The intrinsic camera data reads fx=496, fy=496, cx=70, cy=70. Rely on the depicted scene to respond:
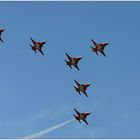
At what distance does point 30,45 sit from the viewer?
192 metres

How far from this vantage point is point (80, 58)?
195 m

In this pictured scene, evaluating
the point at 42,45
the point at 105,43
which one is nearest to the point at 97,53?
the point at 105,43

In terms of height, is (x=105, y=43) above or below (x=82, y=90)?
above

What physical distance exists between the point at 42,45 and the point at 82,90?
23.6 metres

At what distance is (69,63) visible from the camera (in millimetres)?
194375

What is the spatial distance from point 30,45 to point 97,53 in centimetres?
2624

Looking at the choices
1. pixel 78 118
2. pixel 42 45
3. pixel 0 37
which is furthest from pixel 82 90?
pixel 0 37

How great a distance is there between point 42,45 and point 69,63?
1270 cm

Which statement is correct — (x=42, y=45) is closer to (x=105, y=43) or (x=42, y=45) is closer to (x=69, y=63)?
(x=69, y=63)

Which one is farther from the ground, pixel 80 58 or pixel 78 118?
pixel 80 58

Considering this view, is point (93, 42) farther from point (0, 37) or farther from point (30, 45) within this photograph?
point (0, 37)

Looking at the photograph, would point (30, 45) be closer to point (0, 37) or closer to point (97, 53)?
point (0, 37)

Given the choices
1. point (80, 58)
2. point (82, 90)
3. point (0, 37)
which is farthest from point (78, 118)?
point (0, 37)

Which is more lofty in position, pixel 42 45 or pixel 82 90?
pixel 42 45
